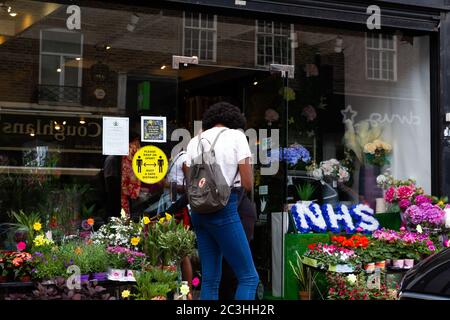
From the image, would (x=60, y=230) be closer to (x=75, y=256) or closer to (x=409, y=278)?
(x=75, y=256)

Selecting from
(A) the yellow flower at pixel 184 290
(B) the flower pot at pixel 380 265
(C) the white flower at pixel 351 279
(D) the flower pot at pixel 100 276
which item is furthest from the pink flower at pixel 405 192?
(D) the flower pot at pixel 100 276

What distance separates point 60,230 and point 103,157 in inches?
40.7

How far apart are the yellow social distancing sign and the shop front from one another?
0.27 ft

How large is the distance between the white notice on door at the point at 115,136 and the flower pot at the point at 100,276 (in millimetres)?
1973

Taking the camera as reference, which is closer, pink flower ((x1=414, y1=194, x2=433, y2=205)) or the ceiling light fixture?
the ceiling light fixture

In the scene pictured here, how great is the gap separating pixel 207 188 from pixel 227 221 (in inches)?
13.2

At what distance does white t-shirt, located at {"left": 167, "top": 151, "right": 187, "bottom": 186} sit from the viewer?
7953 mm

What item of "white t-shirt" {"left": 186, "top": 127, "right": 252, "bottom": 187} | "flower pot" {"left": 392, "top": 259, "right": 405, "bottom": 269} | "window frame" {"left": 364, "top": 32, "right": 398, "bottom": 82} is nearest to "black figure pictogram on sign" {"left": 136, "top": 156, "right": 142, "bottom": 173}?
"white t-shirt" {"left": 186, "top": 127, "right": 252, "bottom": 187}

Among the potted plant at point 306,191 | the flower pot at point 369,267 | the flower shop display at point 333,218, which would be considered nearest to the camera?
the flower pot at point 369,267

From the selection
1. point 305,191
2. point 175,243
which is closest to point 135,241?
point 175,243

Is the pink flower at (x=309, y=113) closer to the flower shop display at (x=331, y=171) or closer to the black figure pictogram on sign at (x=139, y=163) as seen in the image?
the flower shop display at (x=331, y=171)

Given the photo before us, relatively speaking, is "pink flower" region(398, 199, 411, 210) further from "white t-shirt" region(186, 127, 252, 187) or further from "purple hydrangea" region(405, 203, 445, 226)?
"white t-shirt" region(186, 127, 252, 187)

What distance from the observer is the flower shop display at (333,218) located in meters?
8.19

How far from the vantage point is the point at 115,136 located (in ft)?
25.8
